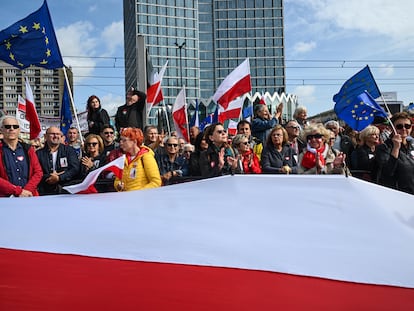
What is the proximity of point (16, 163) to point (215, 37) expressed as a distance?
92597mm

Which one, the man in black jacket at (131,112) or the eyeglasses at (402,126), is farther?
the man in black jacket at (131,112)

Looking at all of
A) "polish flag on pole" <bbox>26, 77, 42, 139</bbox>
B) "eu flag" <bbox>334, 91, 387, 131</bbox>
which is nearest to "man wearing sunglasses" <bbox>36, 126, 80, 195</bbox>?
"polish flag on pole" <bbox>26, 77, 42, 139</bbox>

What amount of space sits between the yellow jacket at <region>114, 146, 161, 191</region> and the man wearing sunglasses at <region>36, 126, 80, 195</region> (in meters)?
1.79

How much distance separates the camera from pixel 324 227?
2.15 metres

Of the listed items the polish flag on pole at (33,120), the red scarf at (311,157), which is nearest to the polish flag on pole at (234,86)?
the polish flag on pole at (33,120)

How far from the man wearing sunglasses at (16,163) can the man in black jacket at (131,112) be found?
3341 mm

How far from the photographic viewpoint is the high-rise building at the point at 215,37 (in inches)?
3410

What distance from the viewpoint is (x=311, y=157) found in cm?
476

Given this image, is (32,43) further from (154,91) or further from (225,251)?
(225,251)

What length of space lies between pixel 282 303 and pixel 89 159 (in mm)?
4500

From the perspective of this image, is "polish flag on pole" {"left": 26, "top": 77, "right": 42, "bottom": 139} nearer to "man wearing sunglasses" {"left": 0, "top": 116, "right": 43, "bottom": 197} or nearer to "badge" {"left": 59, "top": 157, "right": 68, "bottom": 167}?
"badge" {"left": 59, "top": 157, "right": 68, "bottom": 167}

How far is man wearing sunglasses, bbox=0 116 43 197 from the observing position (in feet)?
15.4

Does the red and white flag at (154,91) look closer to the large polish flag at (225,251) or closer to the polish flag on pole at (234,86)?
the polish flag on pole at (234,86)

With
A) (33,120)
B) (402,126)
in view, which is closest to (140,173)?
(402,126)
